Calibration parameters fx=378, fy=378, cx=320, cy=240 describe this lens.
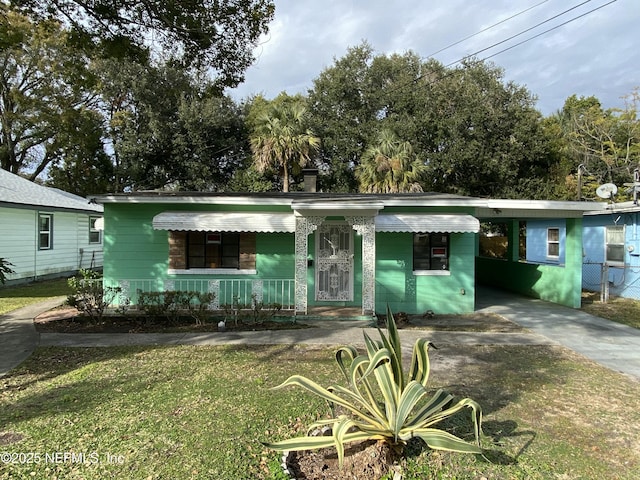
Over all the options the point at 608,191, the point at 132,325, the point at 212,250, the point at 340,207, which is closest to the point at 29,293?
the point at 132,325

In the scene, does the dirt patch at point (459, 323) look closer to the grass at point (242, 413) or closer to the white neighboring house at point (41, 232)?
the grass at point (242, 413)

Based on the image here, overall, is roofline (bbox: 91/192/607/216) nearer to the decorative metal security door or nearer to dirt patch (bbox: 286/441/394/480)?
the decorative metal security door

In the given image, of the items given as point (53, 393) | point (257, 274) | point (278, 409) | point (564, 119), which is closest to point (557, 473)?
point (278, 409)

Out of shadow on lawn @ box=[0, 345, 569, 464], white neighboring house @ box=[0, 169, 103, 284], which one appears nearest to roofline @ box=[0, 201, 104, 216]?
white neighboring house @ box=[0, 169, 103, 284]

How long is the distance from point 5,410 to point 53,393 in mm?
562

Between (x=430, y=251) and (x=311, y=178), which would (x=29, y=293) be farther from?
(x=430, y=251)

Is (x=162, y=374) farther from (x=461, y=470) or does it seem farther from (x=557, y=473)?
(x=557, y=473)

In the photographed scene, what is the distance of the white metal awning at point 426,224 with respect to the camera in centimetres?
961

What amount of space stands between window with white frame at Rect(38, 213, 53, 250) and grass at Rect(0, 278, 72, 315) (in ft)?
5.28

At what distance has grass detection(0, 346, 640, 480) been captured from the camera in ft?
11.2

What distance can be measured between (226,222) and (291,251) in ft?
6.51

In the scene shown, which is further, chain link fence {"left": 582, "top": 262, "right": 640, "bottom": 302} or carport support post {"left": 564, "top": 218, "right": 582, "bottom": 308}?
chain link fence {"left": 582, "top": 262, "right": 640, "bottom": 302}

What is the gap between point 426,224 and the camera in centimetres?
972

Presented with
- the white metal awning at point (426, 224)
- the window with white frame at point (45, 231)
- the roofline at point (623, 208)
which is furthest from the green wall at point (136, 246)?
the roofline at point (623, 208)
